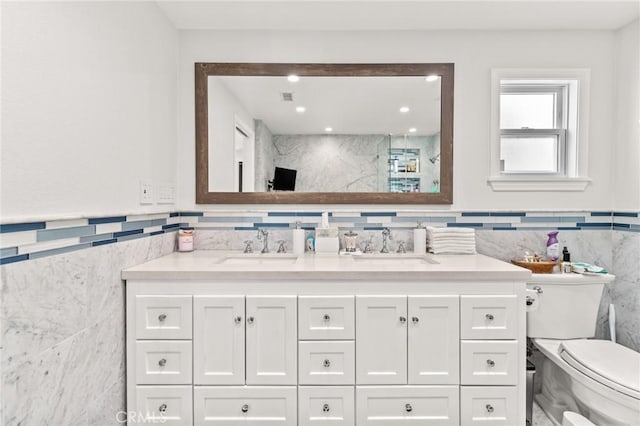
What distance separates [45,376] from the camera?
3.57 feet

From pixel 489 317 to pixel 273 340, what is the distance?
3.10 feet

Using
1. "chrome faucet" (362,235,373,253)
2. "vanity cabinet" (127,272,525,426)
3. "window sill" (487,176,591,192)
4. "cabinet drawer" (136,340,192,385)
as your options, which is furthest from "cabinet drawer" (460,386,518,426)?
"cabinet drawer" (136,340,192,385)

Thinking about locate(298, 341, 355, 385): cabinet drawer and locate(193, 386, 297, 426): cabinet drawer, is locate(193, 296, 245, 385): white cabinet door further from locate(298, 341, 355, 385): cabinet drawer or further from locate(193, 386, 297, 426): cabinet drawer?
locate(298, 341, 355, 385): cabinet drawer

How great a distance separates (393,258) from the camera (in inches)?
76.7

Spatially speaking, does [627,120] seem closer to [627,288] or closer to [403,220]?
[627,288]

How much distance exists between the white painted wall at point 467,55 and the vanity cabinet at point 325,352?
98cm

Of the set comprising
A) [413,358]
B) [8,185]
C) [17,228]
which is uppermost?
[8,185]

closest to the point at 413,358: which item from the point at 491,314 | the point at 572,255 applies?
the point at 491,314

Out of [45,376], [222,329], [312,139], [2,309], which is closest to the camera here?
[2,309]

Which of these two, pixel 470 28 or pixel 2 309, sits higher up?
pixel 470 28

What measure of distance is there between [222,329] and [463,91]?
1839 mm

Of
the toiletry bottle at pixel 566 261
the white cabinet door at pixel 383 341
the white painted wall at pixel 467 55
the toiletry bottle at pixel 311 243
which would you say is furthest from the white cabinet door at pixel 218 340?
the toiletry bottle at pixel 566 261

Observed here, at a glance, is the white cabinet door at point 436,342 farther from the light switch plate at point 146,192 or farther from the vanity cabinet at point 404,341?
the light switch plate at point 146,192

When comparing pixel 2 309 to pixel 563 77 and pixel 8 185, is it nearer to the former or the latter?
pixel 8 185
